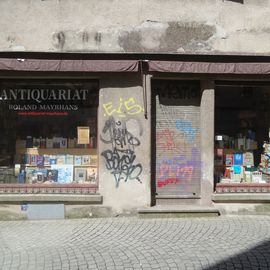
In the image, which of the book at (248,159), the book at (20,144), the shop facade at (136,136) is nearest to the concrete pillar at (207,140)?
the shop facade at (136,136)

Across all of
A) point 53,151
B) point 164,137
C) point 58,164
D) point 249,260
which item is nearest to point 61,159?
point 58,164

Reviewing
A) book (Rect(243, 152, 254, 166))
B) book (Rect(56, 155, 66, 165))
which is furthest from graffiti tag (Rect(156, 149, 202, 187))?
book (Rect(56, 155, 66, 165))

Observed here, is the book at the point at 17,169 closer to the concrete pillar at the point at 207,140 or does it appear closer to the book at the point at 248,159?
the concrete pillar at the point at 207,140

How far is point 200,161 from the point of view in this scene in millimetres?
8719

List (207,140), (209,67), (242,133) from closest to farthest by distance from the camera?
(209,67) → (207,140) → (242,133)

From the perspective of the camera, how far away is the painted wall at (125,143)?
8406 mm

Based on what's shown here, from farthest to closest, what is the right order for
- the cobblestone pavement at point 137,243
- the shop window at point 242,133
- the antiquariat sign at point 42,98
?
the shop window at point 242,133
the antiquariat sign at point 42,98
the cobblestone pavement at point 137,243

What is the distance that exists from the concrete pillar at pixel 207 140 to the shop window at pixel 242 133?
0.31 m

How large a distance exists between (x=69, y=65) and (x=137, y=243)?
3.38 m

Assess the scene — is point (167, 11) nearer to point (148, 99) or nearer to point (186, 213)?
point (148, 99)

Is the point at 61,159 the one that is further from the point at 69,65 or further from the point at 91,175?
the point at 69,65

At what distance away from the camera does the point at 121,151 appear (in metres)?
8.44

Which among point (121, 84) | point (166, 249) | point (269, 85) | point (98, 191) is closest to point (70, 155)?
point (98, 191)

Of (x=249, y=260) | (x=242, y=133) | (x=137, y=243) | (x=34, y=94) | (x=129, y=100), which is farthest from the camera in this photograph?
(x=242, y=133)
